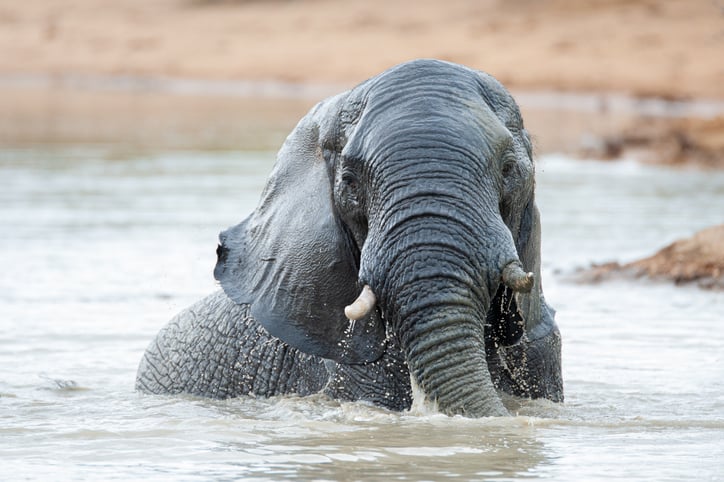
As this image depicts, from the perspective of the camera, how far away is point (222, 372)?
659cm

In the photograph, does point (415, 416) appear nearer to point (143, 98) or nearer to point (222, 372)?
point (222, 372)

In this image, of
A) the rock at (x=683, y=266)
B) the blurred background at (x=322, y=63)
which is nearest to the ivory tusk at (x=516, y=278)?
the rock at (x=683, y=266)

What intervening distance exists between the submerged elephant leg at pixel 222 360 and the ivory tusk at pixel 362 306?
1.04 m

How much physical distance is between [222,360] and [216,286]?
3.47 m

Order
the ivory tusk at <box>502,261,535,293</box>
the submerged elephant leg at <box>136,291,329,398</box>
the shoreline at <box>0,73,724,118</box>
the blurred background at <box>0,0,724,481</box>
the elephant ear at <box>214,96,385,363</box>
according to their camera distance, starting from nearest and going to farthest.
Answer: the ivory tusk at <box>502,261,535,293</box>
the elephant ear at <box>214,96,385,363</box>
the blurred background at <box>0,0,724,481</box>
the submerged elephant leg at <box>136,291,329,398</box>
the shoreline at <box>0,73,724,118</box>

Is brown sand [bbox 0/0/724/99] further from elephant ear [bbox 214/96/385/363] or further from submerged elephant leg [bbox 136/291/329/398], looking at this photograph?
elephant ear [bbox 214/96/385/363]

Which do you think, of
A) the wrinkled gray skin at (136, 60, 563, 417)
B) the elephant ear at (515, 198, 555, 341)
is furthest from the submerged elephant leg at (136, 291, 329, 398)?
the elephant ear at (515, 198, 555, 341)

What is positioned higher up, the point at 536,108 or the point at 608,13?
the point at 608,13

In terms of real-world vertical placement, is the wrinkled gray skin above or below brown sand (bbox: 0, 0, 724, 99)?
below

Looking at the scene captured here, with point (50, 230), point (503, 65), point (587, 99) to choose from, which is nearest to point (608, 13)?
point (503, 65)

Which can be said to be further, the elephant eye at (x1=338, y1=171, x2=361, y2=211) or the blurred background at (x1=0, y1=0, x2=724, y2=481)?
the blurred background at (x1=0, y1=0, x2=724, y2=481)

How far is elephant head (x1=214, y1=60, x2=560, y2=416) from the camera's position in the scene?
479cm

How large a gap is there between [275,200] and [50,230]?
361 inches

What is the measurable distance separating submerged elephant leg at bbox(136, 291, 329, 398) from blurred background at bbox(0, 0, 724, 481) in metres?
0.10
